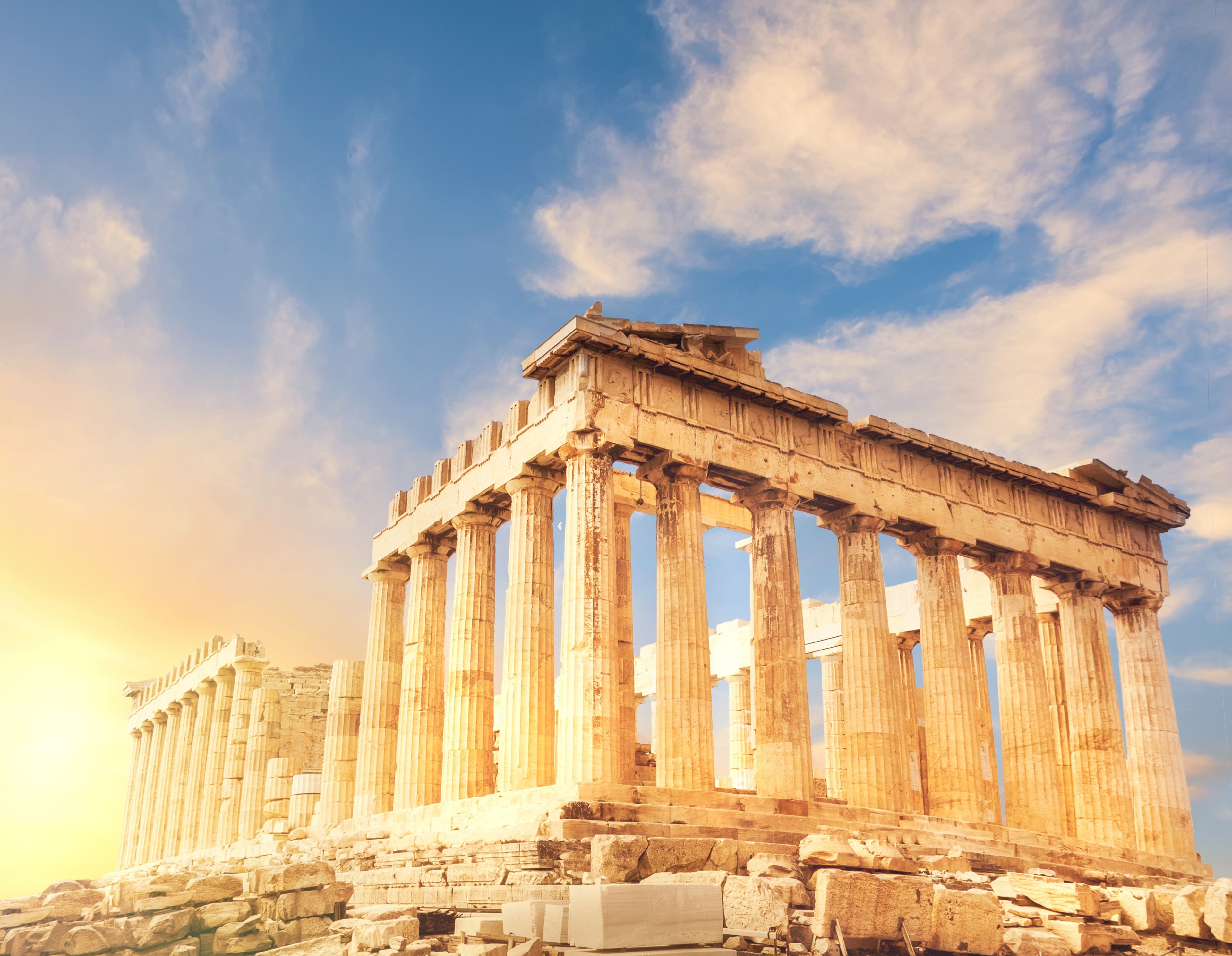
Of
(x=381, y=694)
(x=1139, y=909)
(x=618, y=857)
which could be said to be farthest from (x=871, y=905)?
(x=381, y=694)

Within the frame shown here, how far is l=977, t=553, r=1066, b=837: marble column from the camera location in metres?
27.4

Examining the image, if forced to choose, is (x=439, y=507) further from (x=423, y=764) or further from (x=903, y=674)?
(x=903, y=674)

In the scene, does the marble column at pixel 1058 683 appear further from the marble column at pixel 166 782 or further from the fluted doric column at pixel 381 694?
the marble column at pixel 166 782

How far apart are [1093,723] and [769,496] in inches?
470

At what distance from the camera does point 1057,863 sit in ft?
80.0

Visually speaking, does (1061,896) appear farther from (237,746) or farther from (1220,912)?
(237,746)

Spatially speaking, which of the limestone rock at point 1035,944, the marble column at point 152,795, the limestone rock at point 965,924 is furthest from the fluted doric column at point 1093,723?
the marble column at point 152,795

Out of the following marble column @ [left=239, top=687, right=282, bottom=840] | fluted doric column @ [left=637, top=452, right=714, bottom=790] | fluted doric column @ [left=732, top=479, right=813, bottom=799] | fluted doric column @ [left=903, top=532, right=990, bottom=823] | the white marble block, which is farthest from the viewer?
marble column @ [left=239, top=687, right=282, bottom=840]

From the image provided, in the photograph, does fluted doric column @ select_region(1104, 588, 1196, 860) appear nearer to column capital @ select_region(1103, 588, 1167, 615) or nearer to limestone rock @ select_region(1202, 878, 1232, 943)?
column capital @ select_region(1103, 588, 1167, 615)

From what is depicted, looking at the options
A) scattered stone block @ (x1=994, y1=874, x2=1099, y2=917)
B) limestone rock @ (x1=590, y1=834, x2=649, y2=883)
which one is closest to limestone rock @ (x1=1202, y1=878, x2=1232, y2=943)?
scattered stone block @ (x1=994, y1=874, x2=1099, y2=917)

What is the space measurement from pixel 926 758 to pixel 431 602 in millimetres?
16776

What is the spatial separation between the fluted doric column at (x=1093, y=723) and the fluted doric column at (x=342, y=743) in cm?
1901

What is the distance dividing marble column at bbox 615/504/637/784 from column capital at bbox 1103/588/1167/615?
626 inches

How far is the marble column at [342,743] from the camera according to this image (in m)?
30.0
